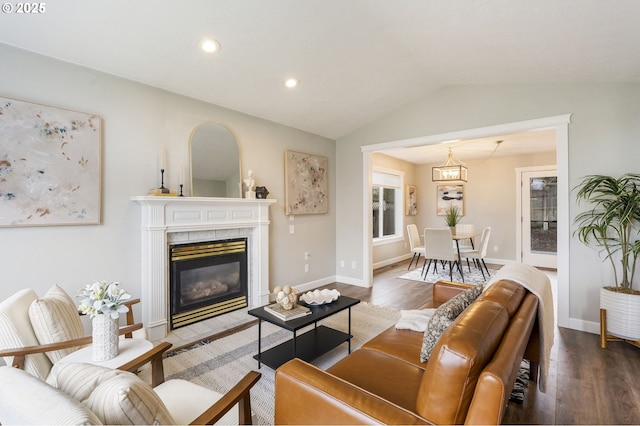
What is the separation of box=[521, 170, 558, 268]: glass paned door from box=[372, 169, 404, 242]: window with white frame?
8.49 ft

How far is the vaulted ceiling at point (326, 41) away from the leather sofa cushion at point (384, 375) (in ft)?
8.07

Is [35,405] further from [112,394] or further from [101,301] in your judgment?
[101,301]

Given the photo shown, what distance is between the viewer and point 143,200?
8.94ft

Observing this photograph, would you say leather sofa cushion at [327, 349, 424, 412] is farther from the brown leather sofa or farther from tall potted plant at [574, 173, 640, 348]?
tall potted plant at [574, 173, 640, 348]

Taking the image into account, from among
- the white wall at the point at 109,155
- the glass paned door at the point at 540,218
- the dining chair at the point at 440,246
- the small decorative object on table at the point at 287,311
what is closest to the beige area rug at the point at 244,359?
the small decorative object on table at the point at 287,311

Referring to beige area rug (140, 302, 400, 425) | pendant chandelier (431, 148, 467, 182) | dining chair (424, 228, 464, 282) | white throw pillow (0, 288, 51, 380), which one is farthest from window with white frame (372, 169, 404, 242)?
white throw pillow (0, 288, 51, 380)

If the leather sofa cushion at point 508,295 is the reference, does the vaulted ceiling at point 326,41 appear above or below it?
above

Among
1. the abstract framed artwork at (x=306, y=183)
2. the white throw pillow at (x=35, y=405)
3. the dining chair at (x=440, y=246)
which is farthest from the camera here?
the dining chair at (x=440, y=246)

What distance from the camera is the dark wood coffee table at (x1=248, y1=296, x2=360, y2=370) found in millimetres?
2184

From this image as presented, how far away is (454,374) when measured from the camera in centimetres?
100

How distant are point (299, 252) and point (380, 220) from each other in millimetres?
2816

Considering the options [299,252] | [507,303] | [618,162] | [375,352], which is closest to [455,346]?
[507,303]

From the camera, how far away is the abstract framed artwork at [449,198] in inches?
282

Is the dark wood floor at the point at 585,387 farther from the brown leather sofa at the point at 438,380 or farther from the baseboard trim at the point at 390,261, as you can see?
the baseboard trim at the point at 390,261
